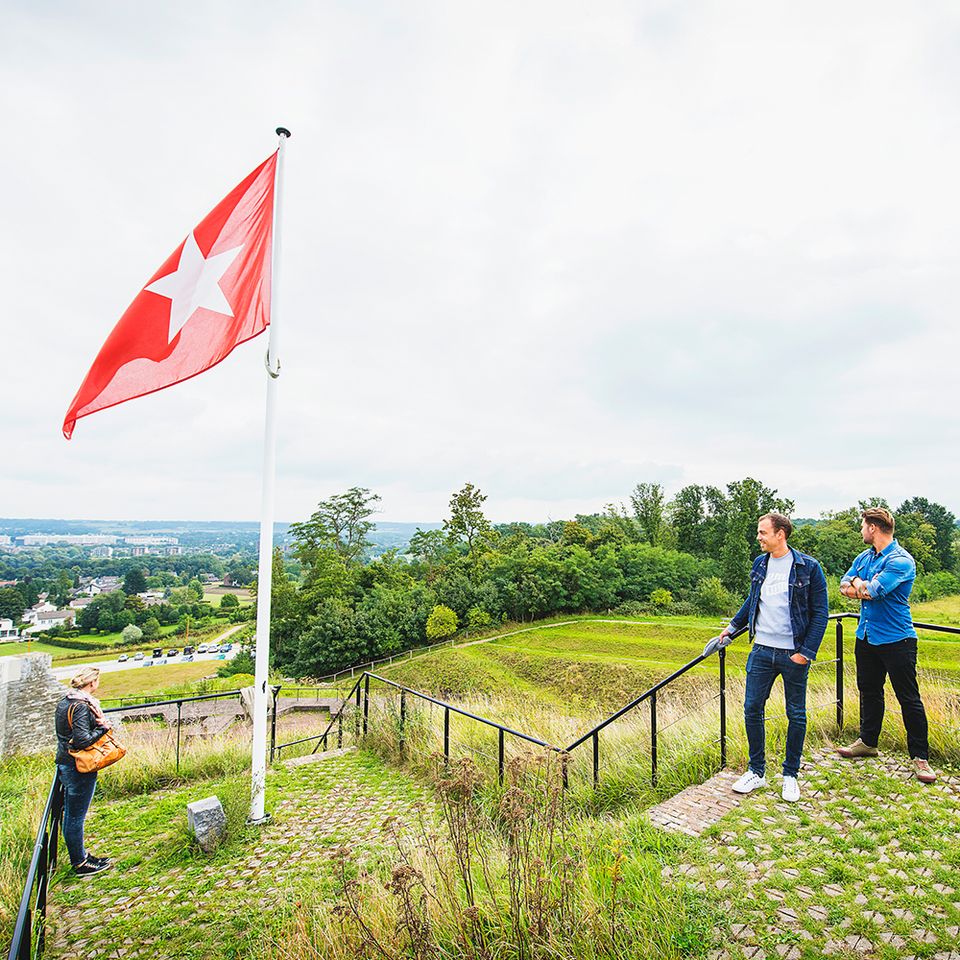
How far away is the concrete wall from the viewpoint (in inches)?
407

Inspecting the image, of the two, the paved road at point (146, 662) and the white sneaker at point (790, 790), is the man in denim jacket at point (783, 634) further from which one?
the paved road at point (146, 662)

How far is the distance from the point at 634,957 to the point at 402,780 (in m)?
4.28

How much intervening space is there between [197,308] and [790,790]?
599 cm

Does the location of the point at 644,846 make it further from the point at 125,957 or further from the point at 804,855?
the point at 125,957

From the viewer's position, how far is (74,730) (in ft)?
13.6

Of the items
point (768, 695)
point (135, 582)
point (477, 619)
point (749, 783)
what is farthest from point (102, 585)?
point (768, 695)

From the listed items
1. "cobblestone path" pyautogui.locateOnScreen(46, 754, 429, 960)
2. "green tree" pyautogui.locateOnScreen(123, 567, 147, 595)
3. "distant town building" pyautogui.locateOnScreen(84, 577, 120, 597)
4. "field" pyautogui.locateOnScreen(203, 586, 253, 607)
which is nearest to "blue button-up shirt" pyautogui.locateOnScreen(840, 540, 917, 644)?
"cobblestone path" pyautogui.locateOnScreen(46, 754, 429, 960)

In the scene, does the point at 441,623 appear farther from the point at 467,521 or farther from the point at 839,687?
the point at 839,687

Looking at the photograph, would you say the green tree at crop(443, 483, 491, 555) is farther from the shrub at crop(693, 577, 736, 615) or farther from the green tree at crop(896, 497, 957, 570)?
the green tree at crop(896, 497, 957, 570)

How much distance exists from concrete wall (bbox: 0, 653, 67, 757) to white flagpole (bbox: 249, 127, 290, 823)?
7910 mm

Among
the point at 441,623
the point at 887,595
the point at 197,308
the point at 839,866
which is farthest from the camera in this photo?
the point at 441,623

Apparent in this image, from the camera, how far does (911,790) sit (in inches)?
149

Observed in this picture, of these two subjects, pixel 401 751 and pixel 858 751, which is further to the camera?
pixel 401 751

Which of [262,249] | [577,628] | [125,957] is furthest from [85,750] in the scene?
[577,628]
